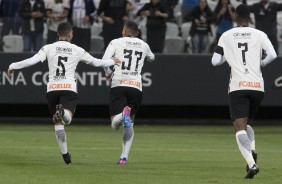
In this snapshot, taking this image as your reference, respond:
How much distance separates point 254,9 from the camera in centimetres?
2400

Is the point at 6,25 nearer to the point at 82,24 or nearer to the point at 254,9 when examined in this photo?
the point at 82,24

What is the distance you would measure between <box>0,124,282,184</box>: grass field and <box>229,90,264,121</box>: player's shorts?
878mm

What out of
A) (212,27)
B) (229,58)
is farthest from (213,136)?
(229,58)

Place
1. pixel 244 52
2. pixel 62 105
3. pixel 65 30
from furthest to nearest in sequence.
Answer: pixel 65 30 < pixel 62 105 < pixel 244 52

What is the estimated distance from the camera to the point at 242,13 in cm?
1311

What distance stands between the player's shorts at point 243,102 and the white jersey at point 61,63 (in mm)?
2920

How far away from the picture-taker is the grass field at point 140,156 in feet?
42.5

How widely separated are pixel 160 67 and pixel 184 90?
0.92 m

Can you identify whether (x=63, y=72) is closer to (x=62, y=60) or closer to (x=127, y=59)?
(x=62, y=60)

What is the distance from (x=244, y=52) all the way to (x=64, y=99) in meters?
3.08

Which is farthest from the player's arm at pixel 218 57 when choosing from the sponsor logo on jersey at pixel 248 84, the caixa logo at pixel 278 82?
the caixa logo at pixel 278 82

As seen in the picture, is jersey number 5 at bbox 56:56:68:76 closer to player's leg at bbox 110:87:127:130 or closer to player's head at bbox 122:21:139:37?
player's leg at bbox 110:87:127:130

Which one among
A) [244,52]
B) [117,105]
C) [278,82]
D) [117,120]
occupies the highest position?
[244,52]

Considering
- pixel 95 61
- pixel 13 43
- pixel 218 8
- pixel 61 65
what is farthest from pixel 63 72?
pixel 13 43
